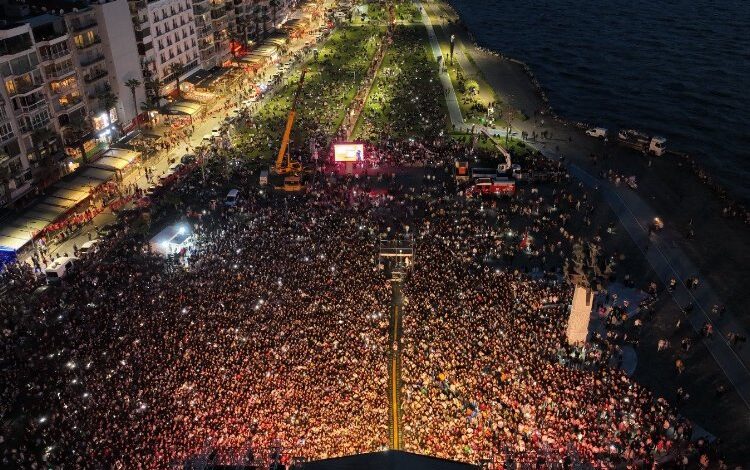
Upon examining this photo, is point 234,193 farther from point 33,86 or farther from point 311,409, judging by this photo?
point 311,409

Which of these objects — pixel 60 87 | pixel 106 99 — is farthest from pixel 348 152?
pixel 60 87

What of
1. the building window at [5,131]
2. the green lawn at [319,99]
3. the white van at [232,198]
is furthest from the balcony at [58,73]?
the white van at [232,198]

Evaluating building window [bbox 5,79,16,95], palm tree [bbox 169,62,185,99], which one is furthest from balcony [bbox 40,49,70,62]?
palm tree [bbox 169,62,185,99]

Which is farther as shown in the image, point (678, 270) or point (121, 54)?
point (121, 54)

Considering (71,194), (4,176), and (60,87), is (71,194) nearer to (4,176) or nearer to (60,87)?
(4,176)

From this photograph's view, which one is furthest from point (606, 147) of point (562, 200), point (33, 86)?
point (33, 86)
